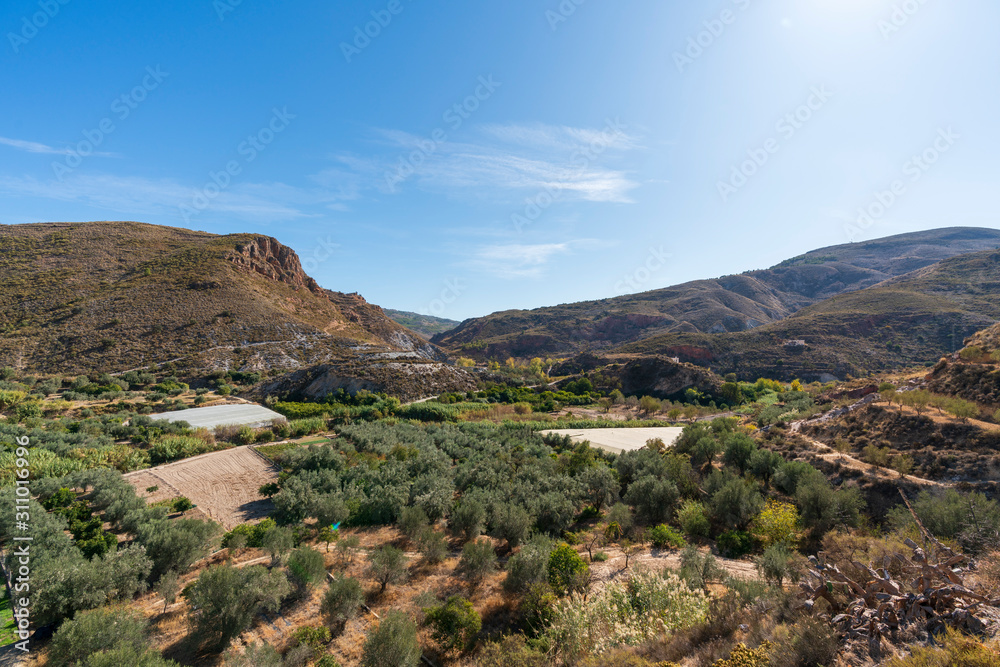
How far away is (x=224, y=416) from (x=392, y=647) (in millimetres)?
30652

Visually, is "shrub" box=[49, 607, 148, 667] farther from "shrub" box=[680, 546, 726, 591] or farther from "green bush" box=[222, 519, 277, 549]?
"shrub" box=[680, 546, 726, 591]

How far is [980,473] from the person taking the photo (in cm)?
1279

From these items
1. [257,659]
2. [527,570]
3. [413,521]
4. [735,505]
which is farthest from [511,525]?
[735,505]

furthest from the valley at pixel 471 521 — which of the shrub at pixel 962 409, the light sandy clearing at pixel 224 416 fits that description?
the light sandy clearing at pixel 224 416

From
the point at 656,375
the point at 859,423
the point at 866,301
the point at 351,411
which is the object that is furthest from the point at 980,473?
the point at 866,301

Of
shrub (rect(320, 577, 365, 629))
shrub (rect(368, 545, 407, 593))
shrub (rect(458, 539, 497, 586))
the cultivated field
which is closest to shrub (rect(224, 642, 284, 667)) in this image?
shrub (rect(320, 577, 365, 629))

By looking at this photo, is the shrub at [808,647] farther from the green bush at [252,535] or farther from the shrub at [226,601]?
the green bush at [252,535]

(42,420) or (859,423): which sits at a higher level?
(42,420)

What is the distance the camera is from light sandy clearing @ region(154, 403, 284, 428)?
27.3 meters

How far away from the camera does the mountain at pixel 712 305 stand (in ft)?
354

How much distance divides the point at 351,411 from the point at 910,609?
115 feet

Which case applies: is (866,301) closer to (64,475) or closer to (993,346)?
(993,346)

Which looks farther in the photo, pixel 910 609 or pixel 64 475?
pixel 64 475

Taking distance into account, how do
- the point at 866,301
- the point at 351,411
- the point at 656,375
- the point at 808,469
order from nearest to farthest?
1. the point at 808,469
2. the point at 351,411
3. the point at 656,375
4. the point at 866,301
